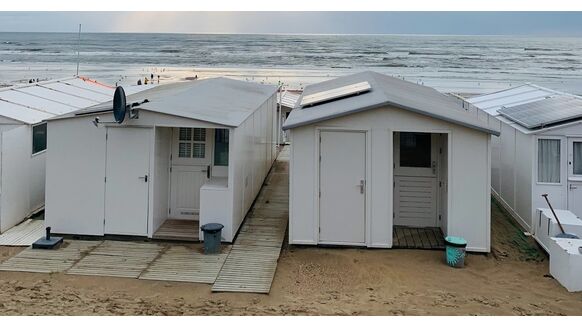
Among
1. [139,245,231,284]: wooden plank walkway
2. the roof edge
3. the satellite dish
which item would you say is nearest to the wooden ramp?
[139,245,231,284]: wooden plank walkway

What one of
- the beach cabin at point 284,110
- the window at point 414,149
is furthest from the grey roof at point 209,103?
the beach cabin at point 284,110

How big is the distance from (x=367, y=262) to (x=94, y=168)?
4.62m

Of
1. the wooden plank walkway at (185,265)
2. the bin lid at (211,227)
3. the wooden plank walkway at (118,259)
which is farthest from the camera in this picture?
the bin lid at (211,227)

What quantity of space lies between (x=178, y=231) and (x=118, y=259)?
49.2 inches

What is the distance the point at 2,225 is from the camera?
823 centimetres

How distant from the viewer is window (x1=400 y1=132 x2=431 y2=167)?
341 inches

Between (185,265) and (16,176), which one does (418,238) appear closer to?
(185,265)

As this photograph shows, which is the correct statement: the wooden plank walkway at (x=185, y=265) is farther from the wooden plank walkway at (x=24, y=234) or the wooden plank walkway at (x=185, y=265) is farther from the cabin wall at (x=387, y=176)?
the wooden plank walkway at (x=24, y=234)

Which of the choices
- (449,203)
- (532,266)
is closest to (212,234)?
(449,203)

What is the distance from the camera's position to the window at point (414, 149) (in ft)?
28.4

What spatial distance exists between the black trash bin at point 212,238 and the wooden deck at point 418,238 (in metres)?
2.80

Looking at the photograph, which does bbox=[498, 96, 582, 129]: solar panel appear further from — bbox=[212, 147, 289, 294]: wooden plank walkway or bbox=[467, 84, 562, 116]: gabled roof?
bbox=[212, 147, 289, 294]: wooden plank walkway

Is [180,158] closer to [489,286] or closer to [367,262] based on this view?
Result: [367,262]

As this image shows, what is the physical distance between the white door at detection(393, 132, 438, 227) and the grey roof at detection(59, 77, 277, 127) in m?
2.96
